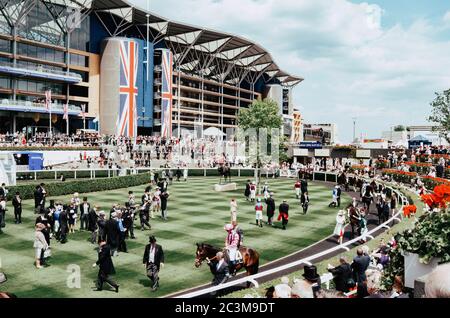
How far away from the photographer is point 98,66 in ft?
262

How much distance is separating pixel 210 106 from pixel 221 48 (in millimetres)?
16948

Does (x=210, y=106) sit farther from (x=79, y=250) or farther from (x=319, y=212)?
(x=79, y=250)

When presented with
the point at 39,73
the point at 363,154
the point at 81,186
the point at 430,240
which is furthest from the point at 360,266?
the point at 39,73

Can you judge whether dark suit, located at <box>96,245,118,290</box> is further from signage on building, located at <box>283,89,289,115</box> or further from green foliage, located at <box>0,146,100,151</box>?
signage on building, located at <box>283,89,289,115</box>

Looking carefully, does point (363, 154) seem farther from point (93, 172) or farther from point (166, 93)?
point (166, 93)

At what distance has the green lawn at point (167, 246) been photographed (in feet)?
40.4

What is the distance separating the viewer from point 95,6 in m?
76.2

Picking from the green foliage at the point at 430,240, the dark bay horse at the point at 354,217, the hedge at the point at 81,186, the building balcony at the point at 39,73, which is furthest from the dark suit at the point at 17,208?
the building balcony at the point at 39,73

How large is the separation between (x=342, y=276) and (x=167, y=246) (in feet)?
31.1

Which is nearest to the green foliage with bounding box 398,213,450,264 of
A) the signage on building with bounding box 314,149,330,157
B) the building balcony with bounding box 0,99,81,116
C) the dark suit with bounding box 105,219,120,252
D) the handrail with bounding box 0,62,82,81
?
the dark suit with bounding box 105,219,120,252

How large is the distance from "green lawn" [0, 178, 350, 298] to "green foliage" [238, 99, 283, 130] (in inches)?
648

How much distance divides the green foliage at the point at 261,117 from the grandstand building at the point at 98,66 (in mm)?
27151

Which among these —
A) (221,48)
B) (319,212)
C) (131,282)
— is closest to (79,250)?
(131,282)

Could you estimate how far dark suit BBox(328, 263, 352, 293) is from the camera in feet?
29.4
